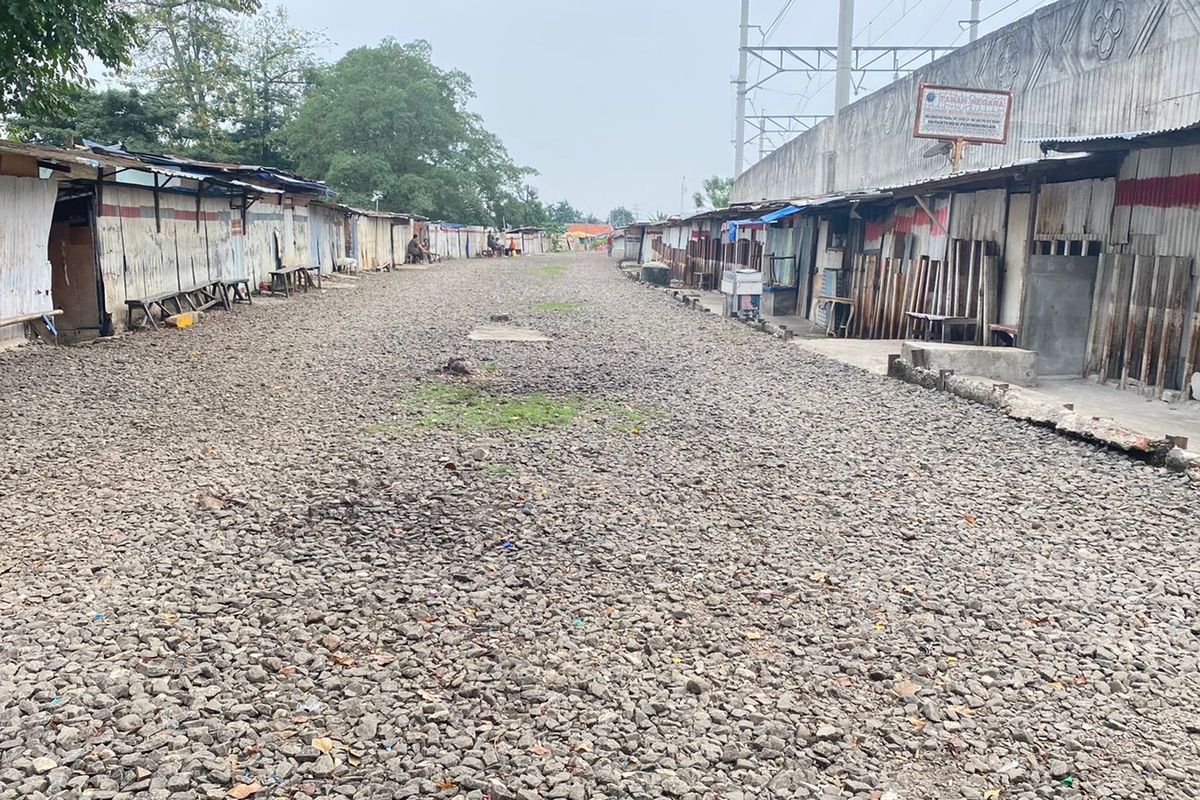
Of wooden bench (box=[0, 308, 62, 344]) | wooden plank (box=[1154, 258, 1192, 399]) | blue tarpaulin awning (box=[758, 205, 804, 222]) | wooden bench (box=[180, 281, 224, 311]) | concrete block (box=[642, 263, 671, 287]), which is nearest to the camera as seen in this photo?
wooden plank (box=[1154, 258, 1192, 399])

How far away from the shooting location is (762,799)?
331 cm

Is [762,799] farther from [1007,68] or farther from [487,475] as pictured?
[1007,68]

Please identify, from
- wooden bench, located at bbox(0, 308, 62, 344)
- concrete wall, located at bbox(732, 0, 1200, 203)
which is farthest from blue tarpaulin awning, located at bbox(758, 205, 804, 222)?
wooden bench, located at bbox(0, 308, 62, 344)

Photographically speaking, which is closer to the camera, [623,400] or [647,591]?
[647,591]

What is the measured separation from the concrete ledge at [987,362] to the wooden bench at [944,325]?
2133 mm

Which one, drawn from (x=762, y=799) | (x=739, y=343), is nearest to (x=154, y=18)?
(x=739, y=343)

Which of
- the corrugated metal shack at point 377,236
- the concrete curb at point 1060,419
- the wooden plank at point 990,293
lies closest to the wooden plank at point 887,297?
the wooden plank at point 990,293

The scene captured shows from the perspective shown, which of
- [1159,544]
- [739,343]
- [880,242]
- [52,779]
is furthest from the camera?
[880,242]

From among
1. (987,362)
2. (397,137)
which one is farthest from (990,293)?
(397,137)

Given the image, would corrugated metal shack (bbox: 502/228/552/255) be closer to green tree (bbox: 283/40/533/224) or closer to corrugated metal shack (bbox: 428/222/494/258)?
corrugated metal shack (bbox: 428/222/494/258)

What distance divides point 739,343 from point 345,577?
12.1m

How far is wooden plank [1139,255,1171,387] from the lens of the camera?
10672 mm

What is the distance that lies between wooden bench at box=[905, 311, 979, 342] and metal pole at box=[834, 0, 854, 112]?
15.1 m

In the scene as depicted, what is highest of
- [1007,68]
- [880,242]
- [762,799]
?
[1007,68]
